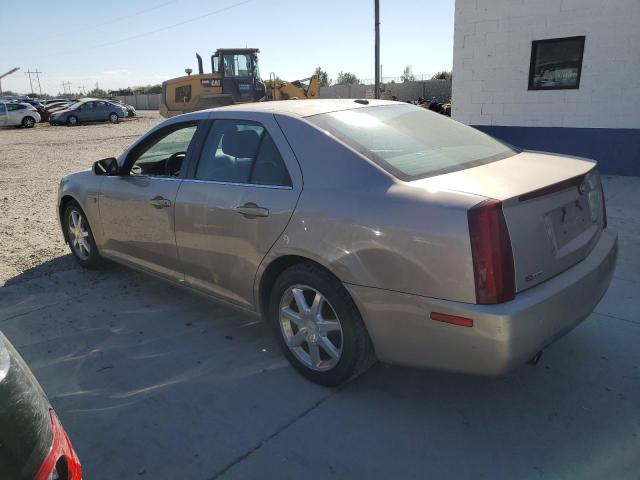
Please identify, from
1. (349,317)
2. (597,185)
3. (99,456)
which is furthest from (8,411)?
(597,185)

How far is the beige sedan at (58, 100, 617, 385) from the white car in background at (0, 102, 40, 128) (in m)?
32.6

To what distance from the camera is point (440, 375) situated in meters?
3.14

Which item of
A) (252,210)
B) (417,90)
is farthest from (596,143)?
(417,90)

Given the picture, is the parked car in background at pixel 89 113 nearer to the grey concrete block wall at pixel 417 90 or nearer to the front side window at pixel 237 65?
the front side window at pixel 237 65

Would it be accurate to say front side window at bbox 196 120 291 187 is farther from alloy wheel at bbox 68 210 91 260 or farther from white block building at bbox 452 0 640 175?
white block building at bbox 452 0 640 175

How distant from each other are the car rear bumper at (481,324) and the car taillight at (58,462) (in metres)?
1.46

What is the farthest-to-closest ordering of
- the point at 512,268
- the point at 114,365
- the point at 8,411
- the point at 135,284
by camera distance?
the point at 135,284, the point at 114,365, the point at 512,268, the point at 8,411

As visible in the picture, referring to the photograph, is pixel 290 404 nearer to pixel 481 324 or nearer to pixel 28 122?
pixel 481 324

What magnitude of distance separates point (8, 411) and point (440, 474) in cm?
178

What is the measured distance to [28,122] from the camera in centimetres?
3197

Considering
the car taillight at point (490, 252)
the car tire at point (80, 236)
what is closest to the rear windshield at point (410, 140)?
the car taillight at point (490, 252)

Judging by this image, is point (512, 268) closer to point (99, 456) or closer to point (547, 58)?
point (99, 456)

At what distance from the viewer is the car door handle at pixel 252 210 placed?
305 centimetres

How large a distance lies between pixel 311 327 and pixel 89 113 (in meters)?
35.3
